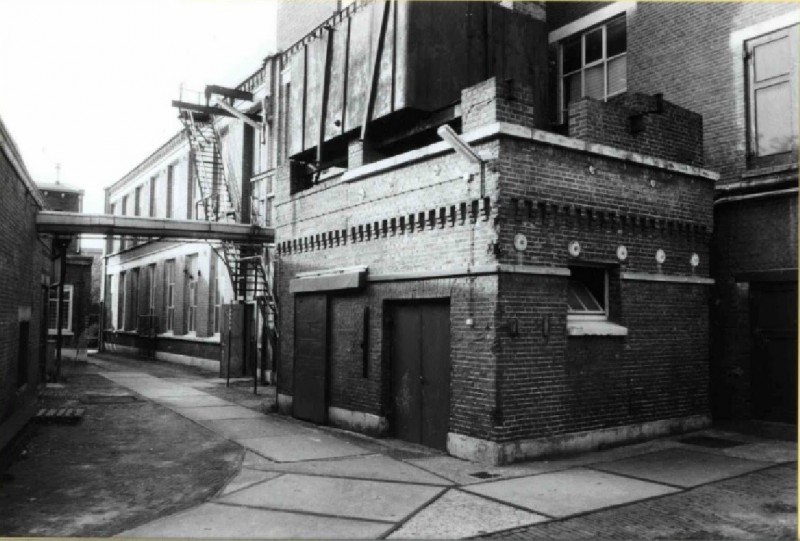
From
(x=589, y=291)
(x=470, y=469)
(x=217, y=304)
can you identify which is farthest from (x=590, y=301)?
(x=217, y=304)

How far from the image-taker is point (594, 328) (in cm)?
1045

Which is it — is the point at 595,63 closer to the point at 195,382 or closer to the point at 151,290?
the point at 195,382

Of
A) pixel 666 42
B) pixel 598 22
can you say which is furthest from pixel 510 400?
pixel 598 22

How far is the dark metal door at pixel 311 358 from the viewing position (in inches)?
512

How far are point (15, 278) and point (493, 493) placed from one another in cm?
983

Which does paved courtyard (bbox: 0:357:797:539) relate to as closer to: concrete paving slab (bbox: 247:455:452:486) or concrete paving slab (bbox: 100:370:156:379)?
concrete paving slab (bbox: 247:455:452:486)

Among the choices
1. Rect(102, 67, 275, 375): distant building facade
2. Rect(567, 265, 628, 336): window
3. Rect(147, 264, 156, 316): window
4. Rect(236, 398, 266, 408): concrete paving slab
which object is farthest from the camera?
Rect(147, 264, 156, 316): window

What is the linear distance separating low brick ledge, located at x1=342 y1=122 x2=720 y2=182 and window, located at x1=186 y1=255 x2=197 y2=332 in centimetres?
1658

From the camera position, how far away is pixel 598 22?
14617mm

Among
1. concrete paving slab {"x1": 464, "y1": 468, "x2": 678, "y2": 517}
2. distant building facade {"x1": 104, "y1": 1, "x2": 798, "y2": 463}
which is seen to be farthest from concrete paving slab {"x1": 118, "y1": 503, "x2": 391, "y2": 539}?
distant building facade {"x1": 104, "y1": 1, "x2": 798, "y2": 463}

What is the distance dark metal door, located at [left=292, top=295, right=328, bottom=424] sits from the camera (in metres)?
13.0

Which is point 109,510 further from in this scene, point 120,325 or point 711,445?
point 120,325

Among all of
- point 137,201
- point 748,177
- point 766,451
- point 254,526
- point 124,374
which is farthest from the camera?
point 137,201

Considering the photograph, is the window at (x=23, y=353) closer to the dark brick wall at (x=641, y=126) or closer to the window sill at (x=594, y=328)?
the window sill at (x=594, y=328)
